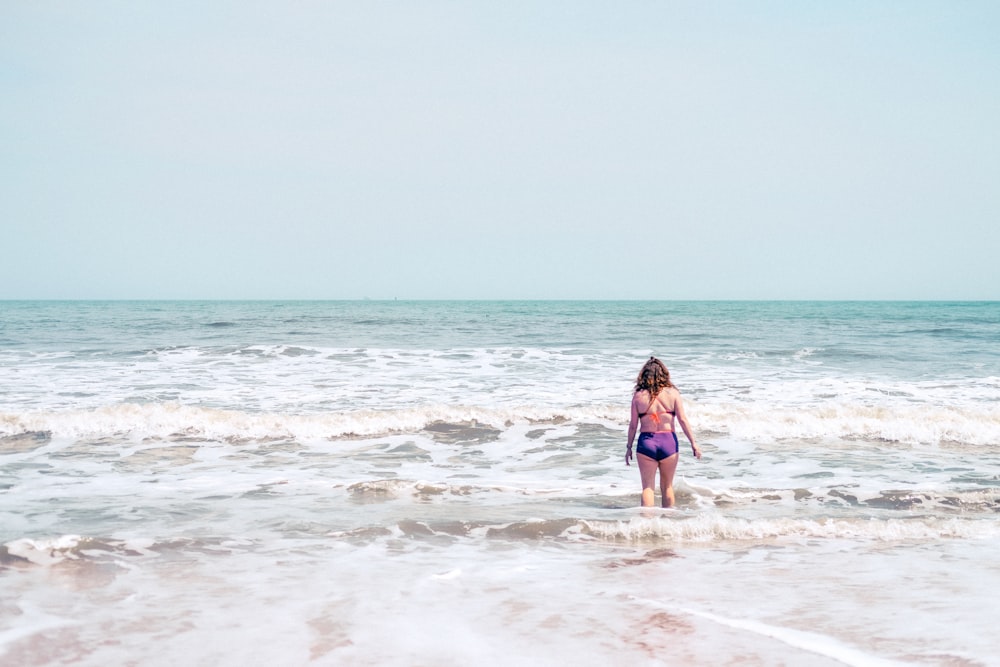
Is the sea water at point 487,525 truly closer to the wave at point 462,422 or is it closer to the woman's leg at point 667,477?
the wave at point 462,422

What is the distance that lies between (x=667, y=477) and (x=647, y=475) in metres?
0.23

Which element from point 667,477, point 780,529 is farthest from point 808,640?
point 667,477

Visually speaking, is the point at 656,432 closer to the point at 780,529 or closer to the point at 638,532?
the point at 638,532

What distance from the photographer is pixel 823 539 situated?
23.8ft

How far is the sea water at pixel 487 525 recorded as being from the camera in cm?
481

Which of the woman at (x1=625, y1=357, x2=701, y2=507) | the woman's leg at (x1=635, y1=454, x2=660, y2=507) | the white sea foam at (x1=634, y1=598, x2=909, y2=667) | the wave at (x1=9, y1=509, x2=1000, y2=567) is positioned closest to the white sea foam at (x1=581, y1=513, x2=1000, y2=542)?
the wave at (x1=9, y1=509, x2=1000, y2=567)

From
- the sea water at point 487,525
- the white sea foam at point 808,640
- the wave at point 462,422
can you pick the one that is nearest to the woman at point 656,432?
the sea water at point 487,525

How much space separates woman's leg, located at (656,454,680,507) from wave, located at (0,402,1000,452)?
5.08 metres

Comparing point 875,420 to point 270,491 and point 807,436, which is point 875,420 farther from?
point 270,491

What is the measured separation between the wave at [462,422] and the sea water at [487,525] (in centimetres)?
7

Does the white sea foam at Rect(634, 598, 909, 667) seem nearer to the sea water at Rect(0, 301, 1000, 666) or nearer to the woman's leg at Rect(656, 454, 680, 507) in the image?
the sea water at Rect(0, 301, 1000, 666)

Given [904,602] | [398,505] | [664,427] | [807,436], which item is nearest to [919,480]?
[807,436]

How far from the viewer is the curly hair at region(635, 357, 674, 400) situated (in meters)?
8.47

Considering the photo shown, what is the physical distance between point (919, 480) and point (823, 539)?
12.1ft
